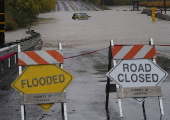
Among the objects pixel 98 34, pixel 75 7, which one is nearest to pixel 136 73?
pixel 98 34

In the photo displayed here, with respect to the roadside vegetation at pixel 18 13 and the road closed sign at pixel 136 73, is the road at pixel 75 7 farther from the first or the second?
the road closed sign at pixel 136 73

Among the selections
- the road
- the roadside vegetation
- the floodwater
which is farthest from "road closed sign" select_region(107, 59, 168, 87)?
the road

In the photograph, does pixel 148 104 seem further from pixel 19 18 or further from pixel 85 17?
pixel 85 17

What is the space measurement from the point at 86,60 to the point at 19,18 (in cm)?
3434

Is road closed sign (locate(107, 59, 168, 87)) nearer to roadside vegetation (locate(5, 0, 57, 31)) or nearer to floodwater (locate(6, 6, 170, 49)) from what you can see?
floodwater (locate(6, 6, 170, 49))

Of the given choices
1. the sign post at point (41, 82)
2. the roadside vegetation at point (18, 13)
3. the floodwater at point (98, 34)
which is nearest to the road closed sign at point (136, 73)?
the sign post at point (41, 82)

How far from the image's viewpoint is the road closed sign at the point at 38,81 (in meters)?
9.29

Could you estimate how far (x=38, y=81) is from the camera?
30.5ft

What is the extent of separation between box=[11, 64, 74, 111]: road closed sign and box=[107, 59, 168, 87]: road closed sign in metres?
1.00

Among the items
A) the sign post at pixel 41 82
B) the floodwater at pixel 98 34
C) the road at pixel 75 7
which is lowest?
the road at pixel 75 7

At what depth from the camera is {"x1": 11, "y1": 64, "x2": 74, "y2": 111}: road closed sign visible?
9289 millimetres

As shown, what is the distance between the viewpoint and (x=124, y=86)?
9.55m

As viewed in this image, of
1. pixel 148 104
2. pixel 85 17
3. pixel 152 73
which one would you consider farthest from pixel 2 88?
pixel 85 17

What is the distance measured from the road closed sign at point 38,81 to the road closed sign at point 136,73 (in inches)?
39.2
